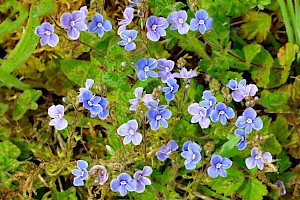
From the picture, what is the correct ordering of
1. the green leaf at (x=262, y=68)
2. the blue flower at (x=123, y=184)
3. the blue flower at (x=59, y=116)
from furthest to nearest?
the green leaf at (x=262, y=68) < the blue flower at (x=59, y=116) < the blue flower at (x=123, y=184)

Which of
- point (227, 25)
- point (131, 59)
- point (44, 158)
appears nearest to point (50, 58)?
point (44, 158)

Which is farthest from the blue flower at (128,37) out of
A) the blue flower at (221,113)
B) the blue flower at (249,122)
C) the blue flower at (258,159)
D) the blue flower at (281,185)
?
the blue flower at (281,185)

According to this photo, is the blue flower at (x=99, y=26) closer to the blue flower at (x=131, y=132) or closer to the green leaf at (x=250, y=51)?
the blue flower at (x=131, y=132)

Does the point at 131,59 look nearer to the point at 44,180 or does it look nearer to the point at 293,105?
the point at 44,180

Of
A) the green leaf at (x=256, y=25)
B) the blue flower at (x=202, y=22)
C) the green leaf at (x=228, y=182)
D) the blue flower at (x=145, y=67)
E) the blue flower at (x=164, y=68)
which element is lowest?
the green leaf at (x=228, y=182)

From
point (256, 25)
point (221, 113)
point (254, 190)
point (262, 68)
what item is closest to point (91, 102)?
point (221, 113)

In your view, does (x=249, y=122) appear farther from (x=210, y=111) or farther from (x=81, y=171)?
(x=81, y=171)

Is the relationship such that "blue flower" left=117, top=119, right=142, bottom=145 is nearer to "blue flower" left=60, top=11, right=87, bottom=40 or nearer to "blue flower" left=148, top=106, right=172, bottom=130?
"blue flower" left=148, top=106, right=172, bottom=130
